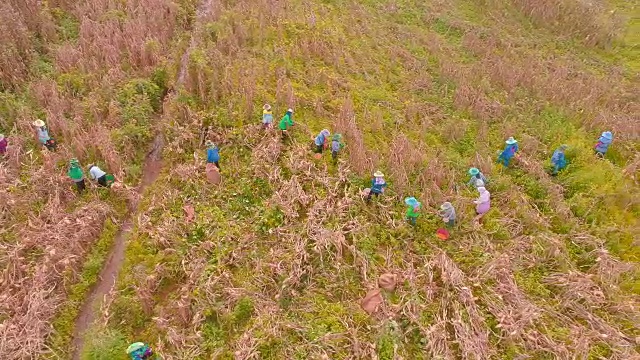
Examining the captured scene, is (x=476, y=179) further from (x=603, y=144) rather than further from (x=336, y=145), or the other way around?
(x=603, y=144)

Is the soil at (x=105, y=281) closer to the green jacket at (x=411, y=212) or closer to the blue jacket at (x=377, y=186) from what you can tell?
the blue jacket at (x=377, y=186)

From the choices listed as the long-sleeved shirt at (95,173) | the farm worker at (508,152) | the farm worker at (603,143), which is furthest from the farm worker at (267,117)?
the farm worker at (603,143)

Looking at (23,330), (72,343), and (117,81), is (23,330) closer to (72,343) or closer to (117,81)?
(72,343)

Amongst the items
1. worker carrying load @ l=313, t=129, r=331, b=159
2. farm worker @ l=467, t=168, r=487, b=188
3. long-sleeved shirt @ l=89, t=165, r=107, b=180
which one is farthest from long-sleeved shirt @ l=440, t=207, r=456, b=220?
long-sleeved shirt @ l=89, t=165, r=107, b=180

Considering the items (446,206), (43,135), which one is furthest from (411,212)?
(43,135)

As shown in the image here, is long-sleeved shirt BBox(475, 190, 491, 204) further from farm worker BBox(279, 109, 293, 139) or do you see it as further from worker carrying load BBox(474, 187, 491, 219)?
farm worker BBox(279, 109, 293, 139)
